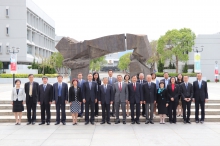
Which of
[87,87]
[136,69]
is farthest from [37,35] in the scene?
[87,87]

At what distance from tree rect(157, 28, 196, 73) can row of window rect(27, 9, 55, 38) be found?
19611 mm

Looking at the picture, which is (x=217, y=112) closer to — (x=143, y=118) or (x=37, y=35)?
(x=143, y=118)

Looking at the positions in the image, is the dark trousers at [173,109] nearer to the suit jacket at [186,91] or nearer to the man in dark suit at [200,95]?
the suit jacket at [186,91]

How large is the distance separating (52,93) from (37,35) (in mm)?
34309

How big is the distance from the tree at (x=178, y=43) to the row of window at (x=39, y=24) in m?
19.6

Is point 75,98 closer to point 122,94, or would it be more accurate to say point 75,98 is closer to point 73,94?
point 73,94

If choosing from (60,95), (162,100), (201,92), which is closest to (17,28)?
(60,95)

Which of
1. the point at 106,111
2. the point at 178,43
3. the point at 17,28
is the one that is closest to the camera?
the point at 106,111

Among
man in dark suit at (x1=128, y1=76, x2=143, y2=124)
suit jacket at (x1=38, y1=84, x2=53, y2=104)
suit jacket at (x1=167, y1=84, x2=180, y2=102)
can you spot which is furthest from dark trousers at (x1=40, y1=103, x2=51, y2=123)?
suit jacket at (x1=167, y1=84, x2=180, y2=102)

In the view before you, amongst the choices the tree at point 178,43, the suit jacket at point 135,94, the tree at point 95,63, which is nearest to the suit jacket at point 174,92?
the suit jacket at point 135,94

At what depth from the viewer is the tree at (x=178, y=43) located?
2870 cm

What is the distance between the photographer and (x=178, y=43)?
29281mm

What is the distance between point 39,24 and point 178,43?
23678mm

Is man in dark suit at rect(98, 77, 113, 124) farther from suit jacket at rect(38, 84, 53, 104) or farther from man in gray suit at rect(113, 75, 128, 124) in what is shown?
suit jacket at rect(38, 84, 53, 104)
